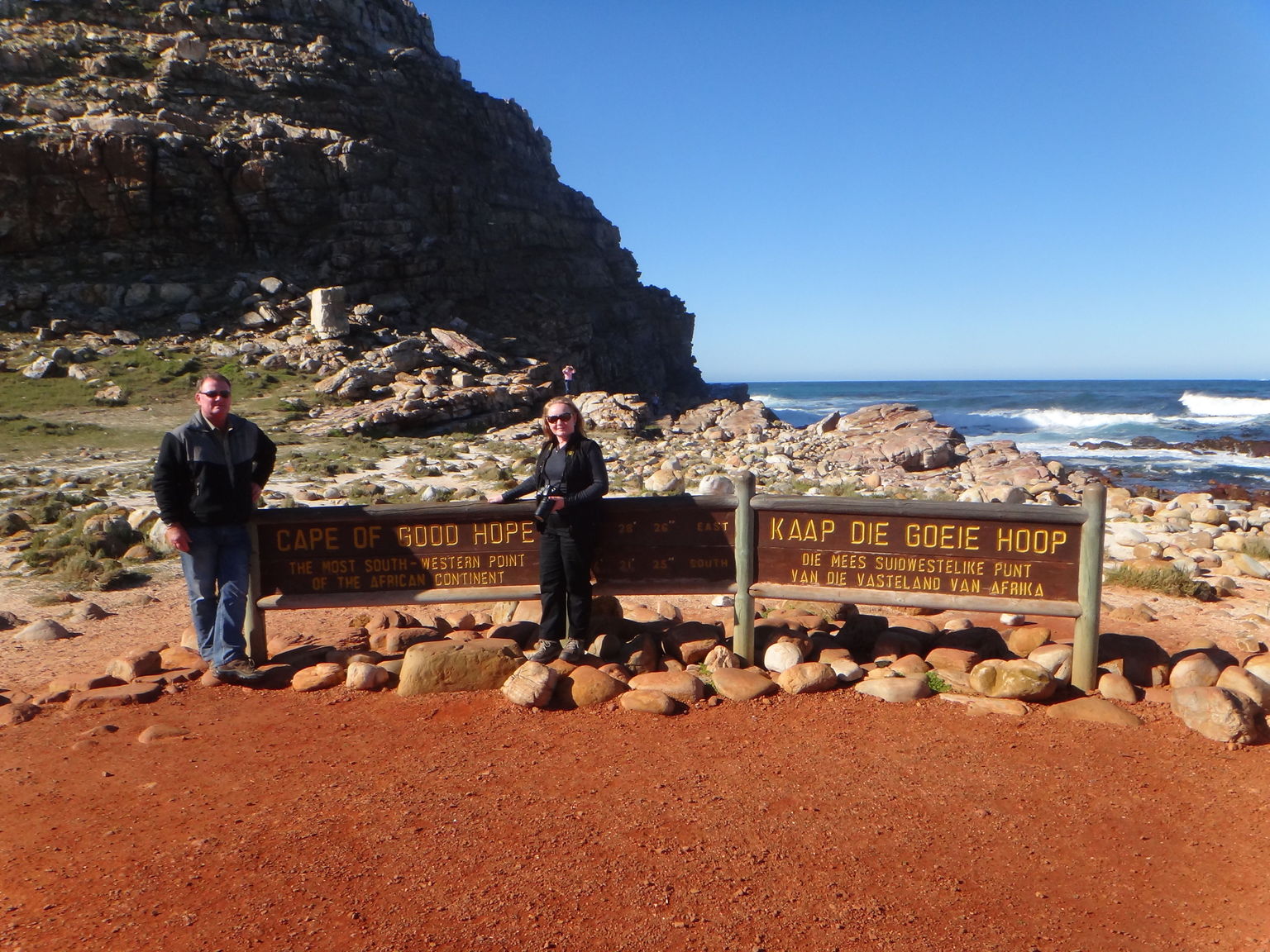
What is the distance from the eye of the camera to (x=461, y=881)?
145 inches

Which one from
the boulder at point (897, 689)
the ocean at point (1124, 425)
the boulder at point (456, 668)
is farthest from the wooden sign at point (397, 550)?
the ocean at point (1124, 425)

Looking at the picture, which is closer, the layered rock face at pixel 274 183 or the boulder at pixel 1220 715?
the boulder at pixel 1220 715

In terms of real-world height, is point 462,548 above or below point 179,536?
below

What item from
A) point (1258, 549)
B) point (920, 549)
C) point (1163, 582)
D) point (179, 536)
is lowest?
point (1258, 549)

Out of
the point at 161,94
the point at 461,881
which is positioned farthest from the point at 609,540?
the point at 161,94

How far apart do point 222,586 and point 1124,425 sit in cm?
6251

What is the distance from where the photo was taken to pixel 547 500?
19.2 ft

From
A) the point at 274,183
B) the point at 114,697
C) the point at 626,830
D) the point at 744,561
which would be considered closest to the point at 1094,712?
the point at 744,561

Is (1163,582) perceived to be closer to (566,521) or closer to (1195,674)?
(1195,674)

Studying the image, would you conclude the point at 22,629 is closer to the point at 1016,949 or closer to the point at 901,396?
the point at 1016,949

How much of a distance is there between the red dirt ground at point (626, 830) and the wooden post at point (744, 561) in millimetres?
734

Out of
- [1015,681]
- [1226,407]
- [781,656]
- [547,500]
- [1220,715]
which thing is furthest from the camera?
[1226,407]

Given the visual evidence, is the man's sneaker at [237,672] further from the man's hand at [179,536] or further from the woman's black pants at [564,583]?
the woman's black pants at [564,583]

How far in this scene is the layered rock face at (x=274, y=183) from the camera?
137 ft
